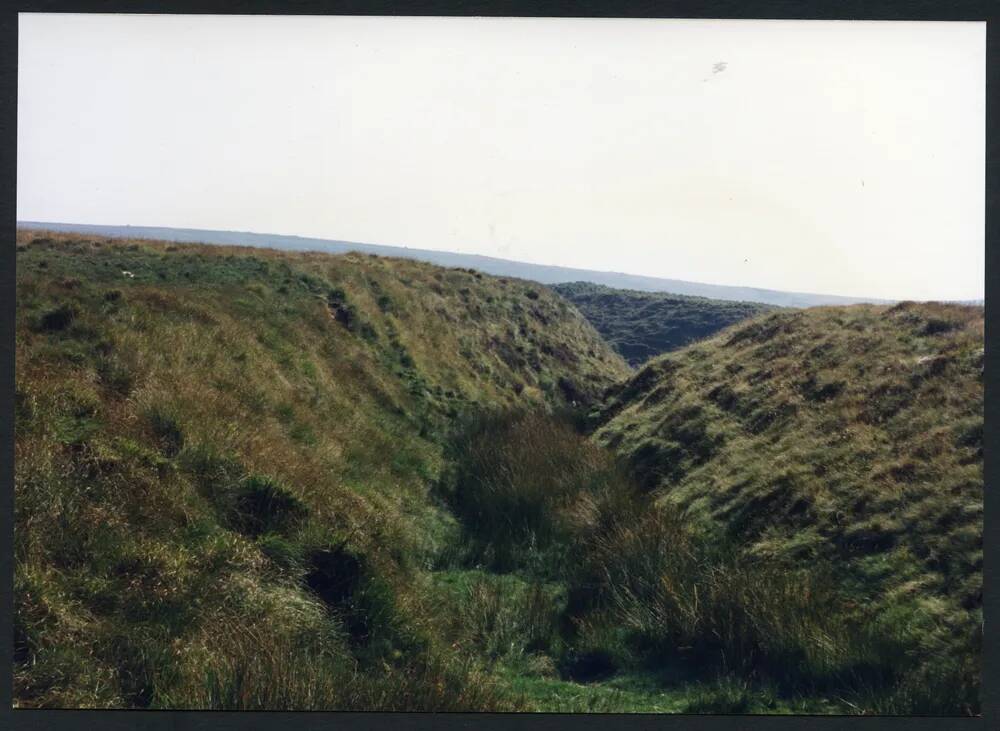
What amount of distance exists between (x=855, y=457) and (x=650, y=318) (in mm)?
33021

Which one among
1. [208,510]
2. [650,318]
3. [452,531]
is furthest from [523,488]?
[650,318]

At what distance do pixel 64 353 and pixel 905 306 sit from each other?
13337 millimetres

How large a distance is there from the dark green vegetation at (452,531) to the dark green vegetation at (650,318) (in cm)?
1962

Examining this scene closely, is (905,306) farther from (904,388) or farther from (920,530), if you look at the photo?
(920,530)

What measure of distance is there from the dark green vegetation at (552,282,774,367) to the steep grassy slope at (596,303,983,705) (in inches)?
645

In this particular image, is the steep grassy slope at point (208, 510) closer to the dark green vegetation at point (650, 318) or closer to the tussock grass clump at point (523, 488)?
the tussock grass clump at point (523, 488)

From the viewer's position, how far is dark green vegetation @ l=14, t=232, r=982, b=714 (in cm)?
680

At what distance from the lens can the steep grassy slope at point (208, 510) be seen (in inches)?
255

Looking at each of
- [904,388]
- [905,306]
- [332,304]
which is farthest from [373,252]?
[904,388]

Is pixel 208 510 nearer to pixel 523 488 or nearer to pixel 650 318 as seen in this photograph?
pixel 523 488

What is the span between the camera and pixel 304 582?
25.9ft

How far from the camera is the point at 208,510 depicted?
8195 mm

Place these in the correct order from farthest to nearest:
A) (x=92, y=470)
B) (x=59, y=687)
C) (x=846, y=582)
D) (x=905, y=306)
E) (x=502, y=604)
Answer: (x=905, y=306) < (x=502, y=604) < (x=846, y=582) < (x=92, y=470) < (x=59, y=687)

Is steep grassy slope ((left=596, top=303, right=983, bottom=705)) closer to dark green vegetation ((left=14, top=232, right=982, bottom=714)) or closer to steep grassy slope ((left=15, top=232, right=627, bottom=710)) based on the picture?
dark green vegetation ((left=14, top=232, right=982, bottom=714))
